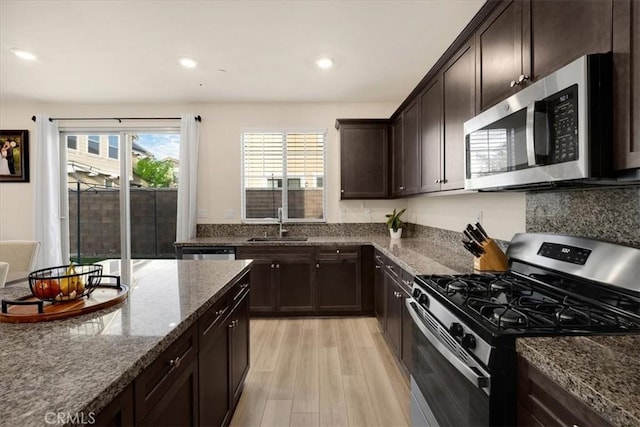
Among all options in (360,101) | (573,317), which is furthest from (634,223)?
(360,101)

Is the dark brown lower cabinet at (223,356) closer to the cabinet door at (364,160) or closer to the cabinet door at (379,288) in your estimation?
the cabinet door at (379,288)

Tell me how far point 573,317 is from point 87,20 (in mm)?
3410

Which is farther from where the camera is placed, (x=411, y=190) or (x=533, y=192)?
(x=411, y=190)

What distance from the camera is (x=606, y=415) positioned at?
62 centimetres

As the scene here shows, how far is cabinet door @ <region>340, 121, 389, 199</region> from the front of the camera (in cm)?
385

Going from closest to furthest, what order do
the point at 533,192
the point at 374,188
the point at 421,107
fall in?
the point at 533,192
the point at 421,107
the point at 374,188

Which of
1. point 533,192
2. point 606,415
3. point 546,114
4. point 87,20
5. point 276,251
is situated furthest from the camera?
point 276,251

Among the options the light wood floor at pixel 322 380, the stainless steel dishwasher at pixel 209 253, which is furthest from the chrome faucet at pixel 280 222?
the light wood floor at pixel 322 380

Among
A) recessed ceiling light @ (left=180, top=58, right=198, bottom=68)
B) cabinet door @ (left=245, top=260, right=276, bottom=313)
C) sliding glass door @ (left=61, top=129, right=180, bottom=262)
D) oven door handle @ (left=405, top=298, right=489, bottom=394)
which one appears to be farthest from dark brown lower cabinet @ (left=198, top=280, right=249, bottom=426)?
sliding glass door @ (left=61, top=129, right=180, bottom=262)

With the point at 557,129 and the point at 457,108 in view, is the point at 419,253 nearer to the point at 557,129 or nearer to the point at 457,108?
the point at 457,108

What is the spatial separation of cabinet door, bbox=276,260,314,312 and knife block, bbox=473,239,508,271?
2.01 m

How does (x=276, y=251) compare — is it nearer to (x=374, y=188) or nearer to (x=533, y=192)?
(x=374, y=188)

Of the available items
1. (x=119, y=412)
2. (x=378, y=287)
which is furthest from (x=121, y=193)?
(x=119, y=412)

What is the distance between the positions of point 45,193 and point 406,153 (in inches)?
179
